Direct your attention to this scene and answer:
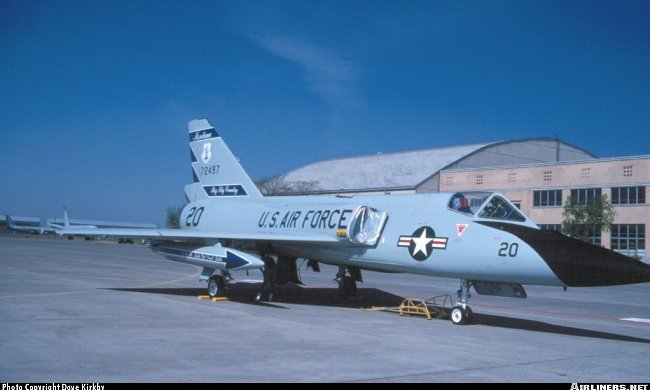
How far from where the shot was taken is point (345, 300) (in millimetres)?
17141

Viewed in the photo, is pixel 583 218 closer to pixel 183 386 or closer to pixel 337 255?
pixel 337 255

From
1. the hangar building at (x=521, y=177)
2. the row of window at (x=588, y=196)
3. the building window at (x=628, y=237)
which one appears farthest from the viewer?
the hangar building at (x=521, y=177)

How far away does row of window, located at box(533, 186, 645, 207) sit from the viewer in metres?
46.6

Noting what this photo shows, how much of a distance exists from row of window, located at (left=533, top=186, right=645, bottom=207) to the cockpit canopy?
3645 centimetres

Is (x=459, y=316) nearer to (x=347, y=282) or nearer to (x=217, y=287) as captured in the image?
(x=347, y=282)

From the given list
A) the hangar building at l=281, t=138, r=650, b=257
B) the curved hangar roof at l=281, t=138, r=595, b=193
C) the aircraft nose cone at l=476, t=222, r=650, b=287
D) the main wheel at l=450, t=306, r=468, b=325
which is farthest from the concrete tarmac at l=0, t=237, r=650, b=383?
the curved hangar roof at l=281, t=138, r=595, b=193

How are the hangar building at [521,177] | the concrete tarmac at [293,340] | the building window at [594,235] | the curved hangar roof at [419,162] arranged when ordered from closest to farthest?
the concrete tarmac at [293,340] → the building window at [594,235] → the hangar building at [521,177] → the curved hangar roof at [419,162]

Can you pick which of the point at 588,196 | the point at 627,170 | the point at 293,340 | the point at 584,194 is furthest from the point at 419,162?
the point at 293,340

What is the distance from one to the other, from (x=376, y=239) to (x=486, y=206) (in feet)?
9.02

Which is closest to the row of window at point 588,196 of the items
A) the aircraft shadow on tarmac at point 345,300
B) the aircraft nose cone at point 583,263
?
the aircraft shadow on tarmac at point 345,300

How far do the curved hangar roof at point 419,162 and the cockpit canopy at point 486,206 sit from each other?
42.6 metres

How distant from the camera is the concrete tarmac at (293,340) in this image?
7531mm

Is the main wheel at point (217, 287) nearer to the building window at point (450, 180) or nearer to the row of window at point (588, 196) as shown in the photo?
the row of window at point (588, 196)

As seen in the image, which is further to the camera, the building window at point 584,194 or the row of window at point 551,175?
the building window at point 584,194
